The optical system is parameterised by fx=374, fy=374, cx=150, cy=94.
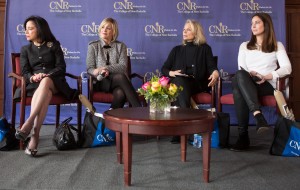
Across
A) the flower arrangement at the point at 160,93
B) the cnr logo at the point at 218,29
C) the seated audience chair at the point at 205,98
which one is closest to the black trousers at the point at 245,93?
the seated audience chair at the point at 205,98

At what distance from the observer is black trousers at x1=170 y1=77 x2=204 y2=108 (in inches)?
139

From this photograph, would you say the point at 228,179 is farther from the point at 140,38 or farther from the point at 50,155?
the point at 140,38

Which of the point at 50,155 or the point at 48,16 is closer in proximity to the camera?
the point at 50,155

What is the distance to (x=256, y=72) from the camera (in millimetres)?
3416

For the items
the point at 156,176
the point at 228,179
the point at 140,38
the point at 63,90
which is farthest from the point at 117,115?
the point at 140,38

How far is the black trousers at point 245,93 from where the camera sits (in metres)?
3.19

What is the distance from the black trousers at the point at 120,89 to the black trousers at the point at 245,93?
3.01ft

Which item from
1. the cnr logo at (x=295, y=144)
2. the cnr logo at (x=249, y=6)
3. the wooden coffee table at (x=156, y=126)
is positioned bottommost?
the cnr logo at (x=295, y=144)

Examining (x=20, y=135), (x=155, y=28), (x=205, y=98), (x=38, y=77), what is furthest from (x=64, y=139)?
(x=155, y=28)

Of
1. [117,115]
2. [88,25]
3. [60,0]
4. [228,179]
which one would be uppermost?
[60,0]

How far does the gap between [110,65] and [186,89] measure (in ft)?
2.78

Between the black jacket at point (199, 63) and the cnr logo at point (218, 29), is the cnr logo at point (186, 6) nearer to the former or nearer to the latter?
the cnr logo at point (218, 29)

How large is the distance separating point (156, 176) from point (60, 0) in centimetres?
305

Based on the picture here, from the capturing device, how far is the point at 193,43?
3.97 meters
